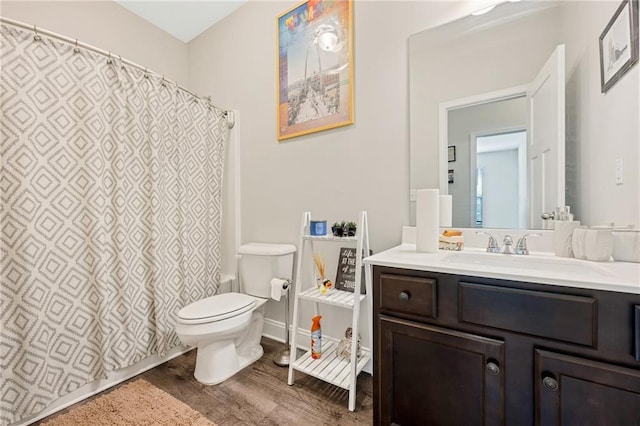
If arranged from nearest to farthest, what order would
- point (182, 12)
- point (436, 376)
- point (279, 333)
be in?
point (436, 376) < point (279, 333) < point (182, 12)

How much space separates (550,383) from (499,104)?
1210 millimetres

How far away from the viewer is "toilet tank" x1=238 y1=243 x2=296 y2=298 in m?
1.91

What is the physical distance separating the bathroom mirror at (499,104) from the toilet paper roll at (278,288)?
3.22ft

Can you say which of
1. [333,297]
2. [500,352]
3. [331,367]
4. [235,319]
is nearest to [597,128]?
[500,352]

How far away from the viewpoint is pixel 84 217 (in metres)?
1.51

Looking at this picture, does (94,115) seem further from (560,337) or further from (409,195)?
(560,337)

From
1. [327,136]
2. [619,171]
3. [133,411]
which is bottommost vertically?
[133,411]

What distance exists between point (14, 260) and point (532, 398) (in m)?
2.19

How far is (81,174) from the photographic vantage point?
58.8 inches

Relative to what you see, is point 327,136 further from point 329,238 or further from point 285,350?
point 285,350

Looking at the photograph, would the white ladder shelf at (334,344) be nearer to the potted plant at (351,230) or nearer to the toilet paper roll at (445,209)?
the potted plant at (351,230)

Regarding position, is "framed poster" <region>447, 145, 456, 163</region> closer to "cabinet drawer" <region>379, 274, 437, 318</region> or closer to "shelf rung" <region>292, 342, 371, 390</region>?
"cabinet drawer" <region>379, 274, 437, 318</region>

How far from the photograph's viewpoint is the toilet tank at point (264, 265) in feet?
6.28

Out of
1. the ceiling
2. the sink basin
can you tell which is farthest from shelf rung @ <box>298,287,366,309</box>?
the ceiling
